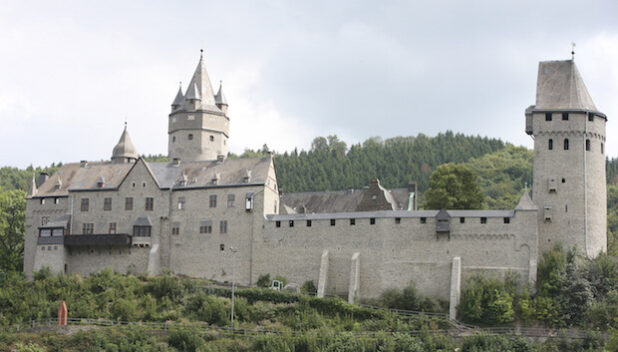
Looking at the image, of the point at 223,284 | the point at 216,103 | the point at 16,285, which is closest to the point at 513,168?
the point at 216,103

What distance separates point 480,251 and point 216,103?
2910cm

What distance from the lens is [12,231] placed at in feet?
253

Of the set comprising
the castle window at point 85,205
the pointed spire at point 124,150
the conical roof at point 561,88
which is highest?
the conical roof at point 561,88

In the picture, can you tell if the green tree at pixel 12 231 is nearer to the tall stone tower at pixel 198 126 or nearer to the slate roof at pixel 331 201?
the tall stone tower at pixel 198 126

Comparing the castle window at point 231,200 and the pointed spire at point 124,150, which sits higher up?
the pointed spire at point 124,150

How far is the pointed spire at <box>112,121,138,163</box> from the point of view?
80.9 meters

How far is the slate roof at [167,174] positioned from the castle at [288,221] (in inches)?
4.9

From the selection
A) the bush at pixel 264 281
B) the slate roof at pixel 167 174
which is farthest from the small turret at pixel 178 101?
the bush at pixel 264 281

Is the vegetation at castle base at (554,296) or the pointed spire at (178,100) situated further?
the pointed spire at (178,100)

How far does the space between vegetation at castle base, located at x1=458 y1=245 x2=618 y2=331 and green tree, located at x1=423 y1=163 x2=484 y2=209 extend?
1095 centimetres

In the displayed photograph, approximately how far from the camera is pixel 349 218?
65688 mm

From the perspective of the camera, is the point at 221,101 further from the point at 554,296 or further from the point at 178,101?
the point at 554,296

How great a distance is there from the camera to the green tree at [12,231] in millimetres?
74688

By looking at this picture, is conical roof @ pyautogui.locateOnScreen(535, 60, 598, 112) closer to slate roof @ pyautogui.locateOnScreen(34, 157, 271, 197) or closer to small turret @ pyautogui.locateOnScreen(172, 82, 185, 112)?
slate roof @ pyautogui.locateOnScreen(34, 157, 271, 197)
